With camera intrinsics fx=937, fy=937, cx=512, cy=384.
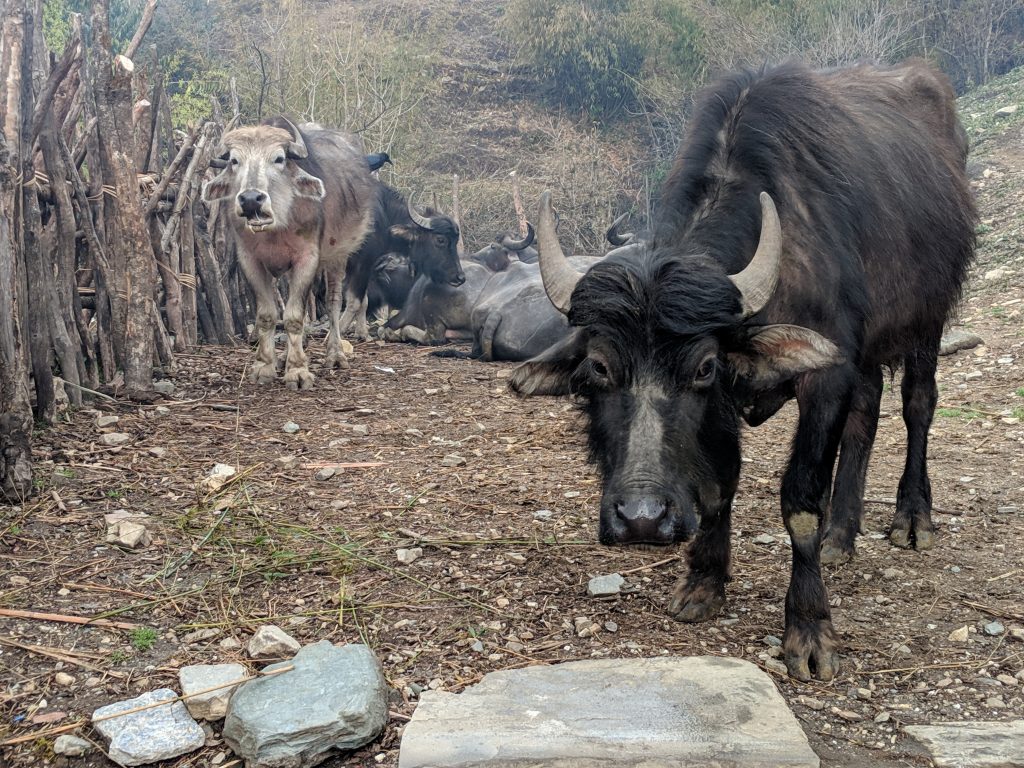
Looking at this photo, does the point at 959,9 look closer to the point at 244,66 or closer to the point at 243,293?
the point at 244,66

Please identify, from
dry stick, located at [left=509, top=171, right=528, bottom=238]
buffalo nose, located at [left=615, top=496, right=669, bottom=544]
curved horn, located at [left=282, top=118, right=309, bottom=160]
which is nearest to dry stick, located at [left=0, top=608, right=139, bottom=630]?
buffalo nose, located at [left=615, top=496, right=669, bottom=544]

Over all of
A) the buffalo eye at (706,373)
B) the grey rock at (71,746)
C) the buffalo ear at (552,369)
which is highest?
the buffalo eye at (706,373)

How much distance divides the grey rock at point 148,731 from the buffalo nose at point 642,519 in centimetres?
137

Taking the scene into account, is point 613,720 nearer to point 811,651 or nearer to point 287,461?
point 811,651

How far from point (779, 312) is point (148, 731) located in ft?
7.84

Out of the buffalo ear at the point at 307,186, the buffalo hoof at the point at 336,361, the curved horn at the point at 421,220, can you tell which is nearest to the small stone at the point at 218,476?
the buffalo ear at the point at 307,186

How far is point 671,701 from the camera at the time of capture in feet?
9.13

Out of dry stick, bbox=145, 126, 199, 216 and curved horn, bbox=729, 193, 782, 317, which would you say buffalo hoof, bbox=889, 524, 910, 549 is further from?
dry stick, bbox=145, 126, 199, 216

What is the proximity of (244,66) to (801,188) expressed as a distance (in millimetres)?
25131

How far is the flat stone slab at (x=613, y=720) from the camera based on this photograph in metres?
2.50

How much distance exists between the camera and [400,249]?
1210cm

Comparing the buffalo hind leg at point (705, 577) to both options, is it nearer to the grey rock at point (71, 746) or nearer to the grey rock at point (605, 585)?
the grey rock at point (605, 585)

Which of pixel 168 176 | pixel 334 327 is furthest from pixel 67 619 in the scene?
pixel 334 327

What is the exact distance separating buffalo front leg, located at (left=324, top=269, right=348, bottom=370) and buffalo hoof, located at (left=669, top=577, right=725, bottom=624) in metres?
5.57
